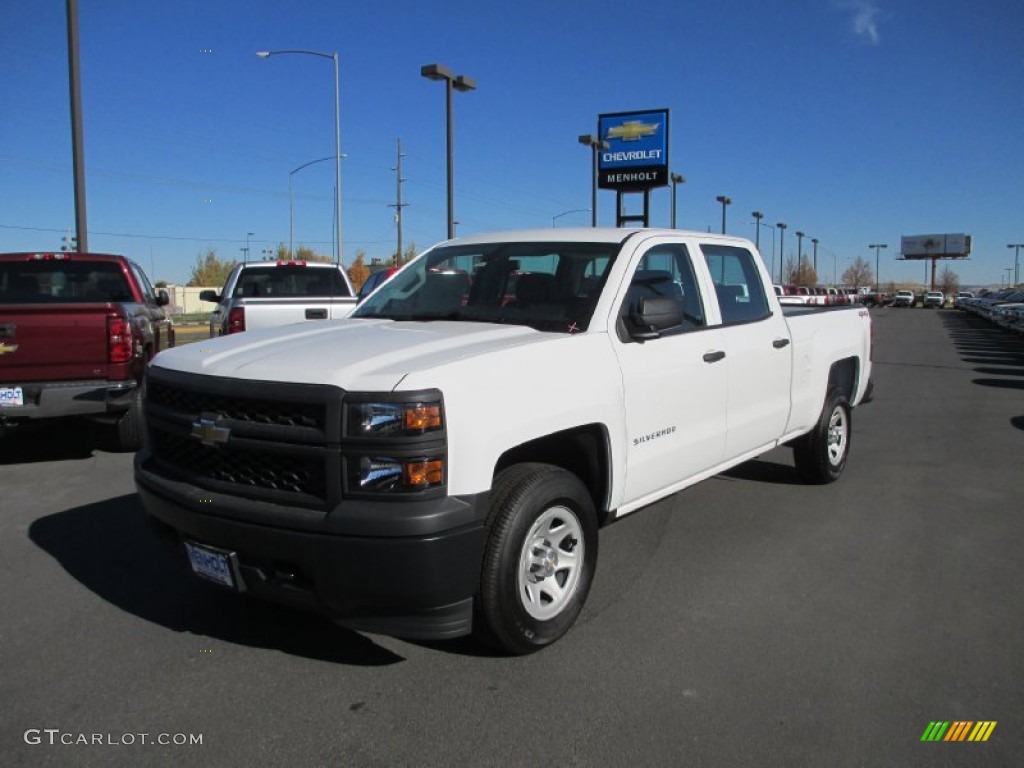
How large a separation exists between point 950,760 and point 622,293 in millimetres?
2435

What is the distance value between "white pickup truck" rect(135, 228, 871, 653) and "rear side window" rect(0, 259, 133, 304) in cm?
487

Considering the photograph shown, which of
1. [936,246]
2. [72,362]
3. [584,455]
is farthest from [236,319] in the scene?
[936,246]

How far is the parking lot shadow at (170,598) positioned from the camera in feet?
12.6

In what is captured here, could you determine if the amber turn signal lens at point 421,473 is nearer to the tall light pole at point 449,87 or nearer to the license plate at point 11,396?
the license plate at point 11,396

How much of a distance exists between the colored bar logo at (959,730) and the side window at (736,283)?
8.56 feet

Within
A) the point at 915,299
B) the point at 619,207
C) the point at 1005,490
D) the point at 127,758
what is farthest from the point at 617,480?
the point at 915,299

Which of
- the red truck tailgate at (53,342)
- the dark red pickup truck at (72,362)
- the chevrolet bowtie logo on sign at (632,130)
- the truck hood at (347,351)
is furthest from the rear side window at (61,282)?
the chevrolet bowtie logo on sign at (632,130)

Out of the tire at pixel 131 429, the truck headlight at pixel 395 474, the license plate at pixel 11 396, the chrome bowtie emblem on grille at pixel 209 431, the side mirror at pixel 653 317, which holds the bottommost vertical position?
the tire at pixel 131 429

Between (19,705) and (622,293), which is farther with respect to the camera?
(622,293)

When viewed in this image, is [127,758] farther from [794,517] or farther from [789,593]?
[794,517]

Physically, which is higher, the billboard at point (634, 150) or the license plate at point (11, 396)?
the billboard at point (634, 150)

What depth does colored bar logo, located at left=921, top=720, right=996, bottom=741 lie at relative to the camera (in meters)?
3.08

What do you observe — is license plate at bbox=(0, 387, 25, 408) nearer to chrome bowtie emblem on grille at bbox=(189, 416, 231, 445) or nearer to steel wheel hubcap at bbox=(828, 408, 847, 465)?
chrome bowtie emblem on grille at bbox=(189, 416, 231, 445)

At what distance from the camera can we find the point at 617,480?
4078 millimetres
